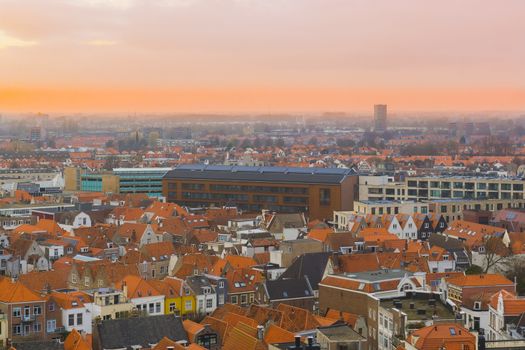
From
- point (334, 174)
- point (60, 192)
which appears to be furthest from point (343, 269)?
point (60, 192)

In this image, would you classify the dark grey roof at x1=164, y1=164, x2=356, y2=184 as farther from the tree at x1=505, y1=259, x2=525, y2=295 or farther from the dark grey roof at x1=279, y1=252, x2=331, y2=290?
the dark grey roof at x1=279, y1=252, x2=331, y2=290

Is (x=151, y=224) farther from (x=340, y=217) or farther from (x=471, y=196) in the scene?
(x=471, y=196)

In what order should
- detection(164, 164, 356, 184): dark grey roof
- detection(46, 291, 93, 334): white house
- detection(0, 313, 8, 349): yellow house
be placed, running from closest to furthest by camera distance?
detection(0, 313, 8, 349): yellow house → detection(46, 291, 93, 334): white house → detection(164, 164, 356, 184): dark grey roof

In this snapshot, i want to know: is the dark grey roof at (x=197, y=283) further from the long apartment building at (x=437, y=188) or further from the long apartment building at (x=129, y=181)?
the long apartment building at (x=129, y=181)

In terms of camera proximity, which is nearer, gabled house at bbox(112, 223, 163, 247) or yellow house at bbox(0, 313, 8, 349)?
yellow house at bbox(0, 313, 8, 349)

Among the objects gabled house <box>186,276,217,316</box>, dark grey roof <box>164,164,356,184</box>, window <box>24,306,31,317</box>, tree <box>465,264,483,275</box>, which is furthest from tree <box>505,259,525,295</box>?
dark grey roof <box>164,164,356,184</box>

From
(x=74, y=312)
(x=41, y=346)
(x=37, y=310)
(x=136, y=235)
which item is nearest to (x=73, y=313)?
(x=74, y=312)
